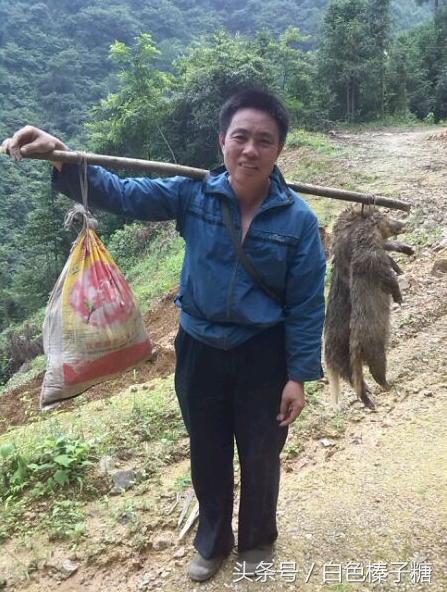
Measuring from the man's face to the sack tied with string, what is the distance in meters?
0.53

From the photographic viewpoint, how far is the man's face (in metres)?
1.74

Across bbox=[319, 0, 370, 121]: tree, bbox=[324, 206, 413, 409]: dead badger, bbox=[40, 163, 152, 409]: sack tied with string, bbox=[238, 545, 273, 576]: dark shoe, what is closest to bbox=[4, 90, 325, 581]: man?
bbox=[40, 163, 152, 409]: sack tied with string

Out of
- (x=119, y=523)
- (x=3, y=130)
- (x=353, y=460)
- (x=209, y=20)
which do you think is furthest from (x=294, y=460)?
(x=209, y=20)

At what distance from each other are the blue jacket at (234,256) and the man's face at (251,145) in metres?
0.08

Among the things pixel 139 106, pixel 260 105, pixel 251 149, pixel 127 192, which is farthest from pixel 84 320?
pixel 139 106

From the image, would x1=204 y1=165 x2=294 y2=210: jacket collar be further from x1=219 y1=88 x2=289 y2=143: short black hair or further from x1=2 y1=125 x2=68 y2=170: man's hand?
x1=2 y1=125 x2=68 y2=170: man's hand

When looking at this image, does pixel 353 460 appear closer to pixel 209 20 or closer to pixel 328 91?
pixel 328 91

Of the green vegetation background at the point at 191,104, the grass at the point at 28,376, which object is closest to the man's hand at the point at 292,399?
the grass at the point at 28,376

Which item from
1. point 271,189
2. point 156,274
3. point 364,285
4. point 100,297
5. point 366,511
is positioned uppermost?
point 271,189

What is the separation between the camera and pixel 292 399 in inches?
76.4

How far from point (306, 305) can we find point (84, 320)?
29.8 inches

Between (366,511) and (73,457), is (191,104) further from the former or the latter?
(366,511)

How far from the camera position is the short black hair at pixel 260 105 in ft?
5.73

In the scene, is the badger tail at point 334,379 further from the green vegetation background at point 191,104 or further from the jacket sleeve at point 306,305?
the green vegetation background at point 191,104
